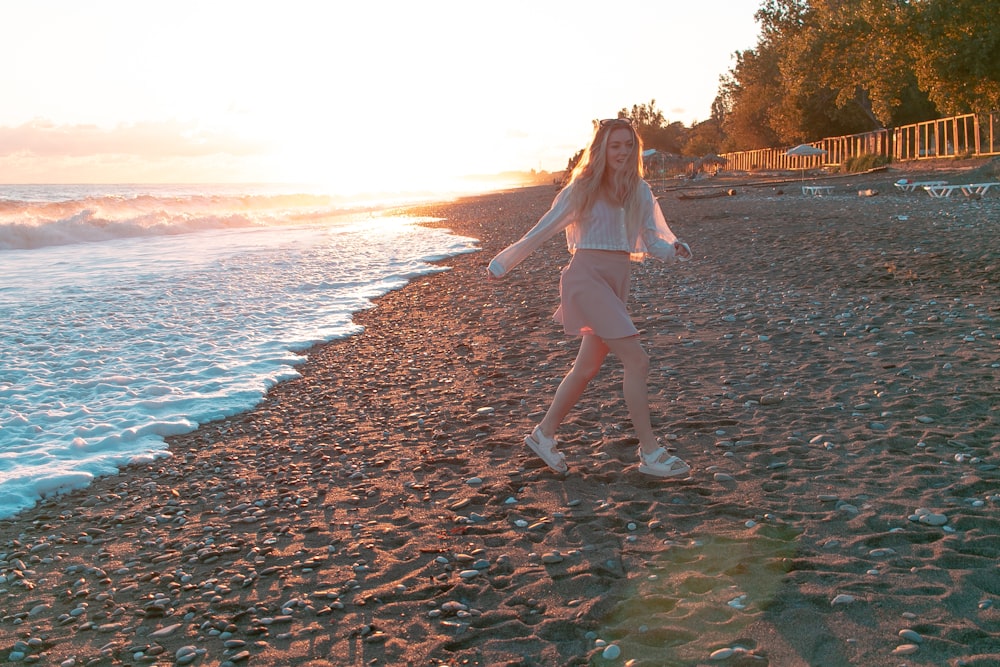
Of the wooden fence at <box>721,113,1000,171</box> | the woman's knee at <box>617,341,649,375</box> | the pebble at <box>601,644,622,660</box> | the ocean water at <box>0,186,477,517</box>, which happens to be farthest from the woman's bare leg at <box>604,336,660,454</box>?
the wooden fence at <box>721,113,1000,171</box>

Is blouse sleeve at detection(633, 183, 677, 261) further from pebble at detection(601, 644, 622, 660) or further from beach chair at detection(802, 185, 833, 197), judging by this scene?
beach chair at detection(802, 185, 833, 197)

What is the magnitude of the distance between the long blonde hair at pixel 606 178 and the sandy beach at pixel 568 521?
1664 mm

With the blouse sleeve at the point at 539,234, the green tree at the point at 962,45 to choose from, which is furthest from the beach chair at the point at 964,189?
the blouse sleeve at the point at 539,234

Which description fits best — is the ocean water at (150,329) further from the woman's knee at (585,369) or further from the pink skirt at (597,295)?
the pink skirt at (597,295)

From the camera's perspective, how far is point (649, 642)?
2.99m

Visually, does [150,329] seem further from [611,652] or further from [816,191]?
[816,191]

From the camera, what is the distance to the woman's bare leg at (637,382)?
4434 mm

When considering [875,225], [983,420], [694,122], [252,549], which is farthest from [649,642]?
[694,122]

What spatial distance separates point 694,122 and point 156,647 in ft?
397

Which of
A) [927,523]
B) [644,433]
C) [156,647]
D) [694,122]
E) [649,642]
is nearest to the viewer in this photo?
[649,642]

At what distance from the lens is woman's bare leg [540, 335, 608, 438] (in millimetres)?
4648

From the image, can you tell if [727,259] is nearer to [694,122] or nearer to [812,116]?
[812,116]

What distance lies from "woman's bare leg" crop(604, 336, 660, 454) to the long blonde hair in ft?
2.14

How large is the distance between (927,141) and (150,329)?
36.2 m
